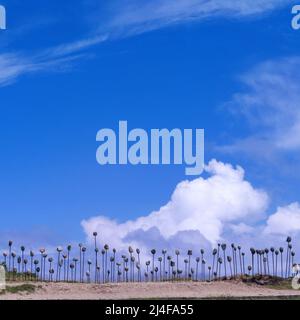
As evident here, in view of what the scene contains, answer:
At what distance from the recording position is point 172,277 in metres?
86.4

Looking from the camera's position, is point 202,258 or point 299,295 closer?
point 299,295

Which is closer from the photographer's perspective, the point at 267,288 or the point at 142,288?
the point at 142,288

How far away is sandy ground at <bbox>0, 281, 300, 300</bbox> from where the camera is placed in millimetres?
66875

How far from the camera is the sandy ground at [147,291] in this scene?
66875 mm

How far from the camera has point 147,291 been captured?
2773 inches
